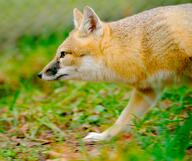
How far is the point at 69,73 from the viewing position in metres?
4.94

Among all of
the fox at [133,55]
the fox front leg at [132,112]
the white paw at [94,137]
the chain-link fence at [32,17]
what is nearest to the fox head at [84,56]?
the fox at [133,55]

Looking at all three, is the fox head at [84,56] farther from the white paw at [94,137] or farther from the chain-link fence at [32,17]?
the chain-link fence at [32,17]

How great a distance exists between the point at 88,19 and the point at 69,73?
17.0 inches

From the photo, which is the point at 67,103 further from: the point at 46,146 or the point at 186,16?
the point at 186,16

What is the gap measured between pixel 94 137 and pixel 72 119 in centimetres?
63

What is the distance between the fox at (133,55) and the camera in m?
4.56

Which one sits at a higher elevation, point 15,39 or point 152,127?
point 15,39

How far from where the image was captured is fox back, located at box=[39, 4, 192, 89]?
4555 mm

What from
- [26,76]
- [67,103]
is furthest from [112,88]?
[26,76]

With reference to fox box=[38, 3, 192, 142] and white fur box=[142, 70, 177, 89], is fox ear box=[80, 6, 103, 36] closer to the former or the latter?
fox box=[38, 3, 192, 142]

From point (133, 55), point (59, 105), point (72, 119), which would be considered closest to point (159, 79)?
point (133, 55)

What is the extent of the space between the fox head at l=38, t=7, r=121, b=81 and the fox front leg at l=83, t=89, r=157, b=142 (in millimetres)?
270

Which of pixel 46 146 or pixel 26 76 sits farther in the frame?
pixel 26 76

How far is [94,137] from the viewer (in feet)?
15.9
